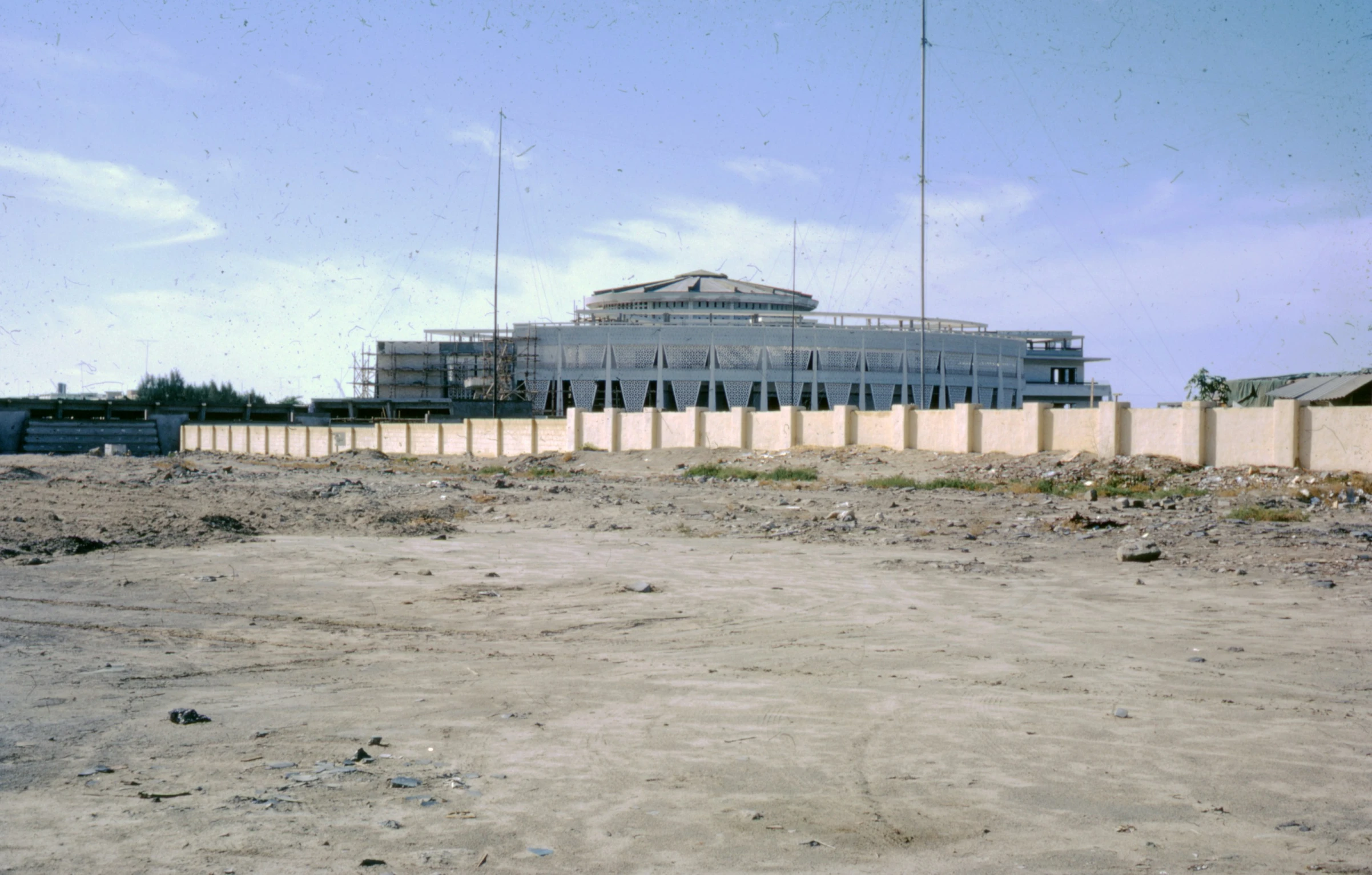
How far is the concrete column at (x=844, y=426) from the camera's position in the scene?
3362 cm

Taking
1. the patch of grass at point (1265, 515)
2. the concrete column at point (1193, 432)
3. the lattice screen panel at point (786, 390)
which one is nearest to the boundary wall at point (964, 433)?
the concrete column at point (1193, 432)

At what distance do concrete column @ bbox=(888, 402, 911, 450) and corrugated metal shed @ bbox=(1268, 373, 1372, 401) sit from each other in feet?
36.5

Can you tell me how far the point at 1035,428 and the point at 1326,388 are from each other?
14.7 meters

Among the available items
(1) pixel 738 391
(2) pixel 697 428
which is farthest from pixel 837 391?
(2) pixel 697 428

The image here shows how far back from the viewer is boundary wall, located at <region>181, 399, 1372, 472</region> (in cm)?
2264

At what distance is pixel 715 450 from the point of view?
3584cm

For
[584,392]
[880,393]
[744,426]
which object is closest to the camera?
[744,426]

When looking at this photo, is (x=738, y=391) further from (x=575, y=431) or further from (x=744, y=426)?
(x=744, y=426)

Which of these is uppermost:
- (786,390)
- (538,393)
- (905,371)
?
(905,371)

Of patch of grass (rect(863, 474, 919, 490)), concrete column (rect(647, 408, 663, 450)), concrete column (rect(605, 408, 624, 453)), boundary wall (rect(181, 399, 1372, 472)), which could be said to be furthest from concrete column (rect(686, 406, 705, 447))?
patch of grass (rect(863, 474, 919, 490))

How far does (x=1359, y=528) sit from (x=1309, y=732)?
37.9 ft

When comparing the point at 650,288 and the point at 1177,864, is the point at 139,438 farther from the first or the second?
the point at 1177,864

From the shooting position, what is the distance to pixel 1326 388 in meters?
35.5

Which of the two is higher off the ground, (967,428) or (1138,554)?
(967,428)
